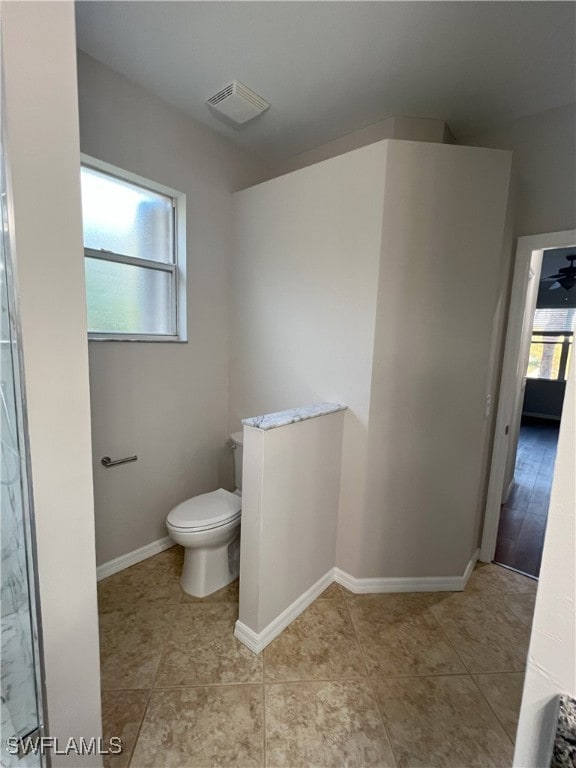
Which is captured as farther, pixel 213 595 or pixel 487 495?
pixel 487 495

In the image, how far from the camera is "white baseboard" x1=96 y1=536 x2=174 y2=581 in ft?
6.51

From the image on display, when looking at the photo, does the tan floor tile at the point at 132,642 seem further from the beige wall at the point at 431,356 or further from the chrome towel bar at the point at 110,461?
the beige wall at the point at 431,356

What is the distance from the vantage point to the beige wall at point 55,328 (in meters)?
0.74

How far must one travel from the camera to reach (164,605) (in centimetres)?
180

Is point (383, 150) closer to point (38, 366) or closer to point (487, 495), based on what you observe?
point (38, 366)

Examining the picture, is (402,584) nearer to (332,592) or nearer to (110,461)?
(332,592)

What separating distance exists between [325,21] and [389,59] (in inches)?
15.2

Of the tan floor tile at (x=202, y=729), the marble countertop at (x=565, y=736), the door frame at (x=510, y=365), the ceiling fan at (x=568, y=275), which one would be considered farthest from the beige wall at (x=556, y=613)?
the ceiling fan at (x=568, y=275)

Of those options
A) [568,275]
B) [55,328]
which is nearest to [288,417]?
[55,328]

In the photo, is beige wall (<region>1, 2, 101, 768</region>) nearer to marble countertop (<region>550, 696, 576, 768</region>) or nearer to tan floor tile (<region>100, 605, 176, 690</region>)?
tan floor tile (<region>100, 605, 176, 690</region>)

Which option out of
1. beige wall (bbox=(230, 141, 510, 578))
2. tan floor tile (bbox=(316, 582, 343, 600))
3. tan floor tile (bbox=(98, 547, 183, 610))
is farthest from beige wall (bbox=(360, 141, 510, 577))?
tan floor tile (bbox=(98, 547, 183, 610))

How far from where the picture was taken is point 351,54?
1.62 metres

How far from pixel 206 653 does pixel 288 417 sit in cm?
115

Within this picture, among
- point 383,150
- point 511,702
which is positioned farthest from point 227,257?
point 511,702
